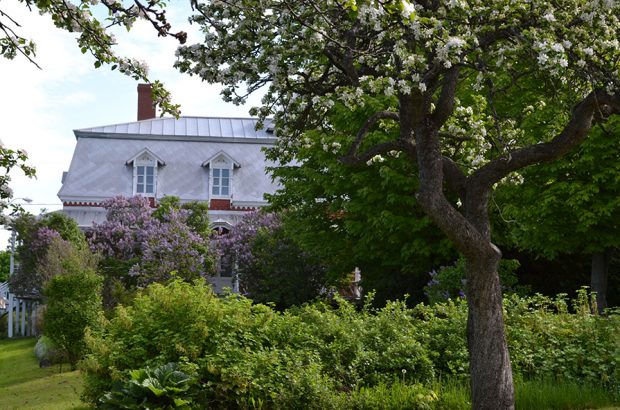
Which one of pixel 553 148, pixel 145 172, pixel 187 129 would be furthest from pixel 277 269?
pixel 553 148

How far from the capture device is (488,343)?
8820 millimetres

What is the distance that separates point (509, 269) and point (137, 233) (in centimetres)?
1700

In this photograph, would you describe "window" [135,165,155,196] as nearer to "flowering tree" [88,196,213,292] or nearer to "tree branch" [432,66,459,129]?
"flowering tree" [88,196,213,292]

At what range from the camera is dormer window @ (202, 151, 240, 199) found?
4009 cm

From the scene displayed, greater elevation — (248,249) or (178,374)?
(248,249)

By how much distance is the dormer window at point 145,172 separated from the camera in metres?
39.4

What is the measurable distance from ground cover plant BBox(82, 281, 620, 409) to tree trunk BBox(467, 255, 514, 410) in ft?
2.88

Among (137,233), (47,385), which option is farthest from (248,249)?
(47,385)

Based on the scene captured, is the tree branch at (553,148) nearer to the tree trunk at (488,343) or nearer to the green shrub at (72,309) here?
the tree trunk at (488,343)

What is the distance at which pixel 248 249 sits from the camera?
30219mm

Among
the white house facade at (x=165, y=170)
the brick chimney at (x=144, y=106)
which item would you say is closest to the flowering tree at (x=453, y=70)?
the white house facade at (x=165, y=170)

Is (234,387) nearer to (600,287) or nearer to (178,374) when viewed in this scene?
(178,374)

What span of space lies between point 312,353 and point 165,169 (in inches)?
1194

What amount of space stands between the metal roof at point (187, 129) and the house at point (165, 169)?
0.05m
